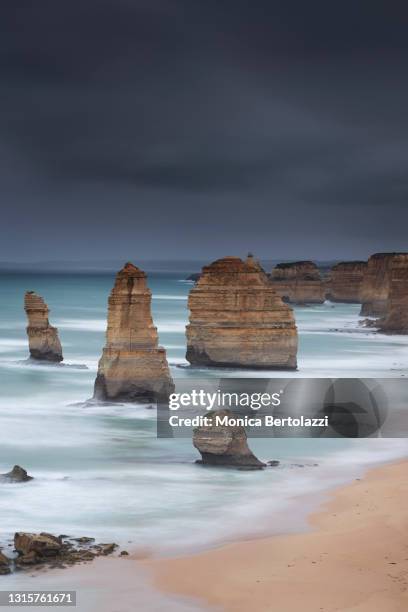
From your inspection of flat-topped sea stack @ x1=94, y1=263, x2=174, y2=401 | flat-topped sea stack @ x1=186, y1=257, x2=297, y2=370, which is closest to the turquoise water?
flat-topped sea stack @ x1=94, y1=263, x2=174, y2=401

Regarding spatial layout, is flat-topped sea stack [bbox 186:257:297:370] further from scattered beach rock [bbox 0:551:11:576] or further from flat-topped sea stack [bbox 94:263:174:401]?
scattered beach rock [bbox 0:551:11:576]

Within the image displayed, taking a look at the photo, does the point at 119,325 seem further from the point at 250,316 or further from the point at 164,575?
the point at 164,575

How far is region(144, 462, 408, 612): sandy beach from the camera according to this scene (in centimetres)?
2066

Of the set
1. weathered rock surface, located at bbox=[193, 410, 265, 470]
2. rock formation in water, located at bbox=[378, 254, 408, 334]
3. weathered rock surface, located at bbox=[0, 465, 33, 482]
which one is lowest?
weathered rock surface, located at bbox=[0, 465, 33, 482]

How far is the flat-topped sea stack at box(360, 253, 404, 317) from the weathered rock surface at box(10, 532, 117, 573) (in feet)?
317

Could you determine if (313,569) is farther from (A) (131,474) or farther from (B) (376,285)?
(B) (376,285)

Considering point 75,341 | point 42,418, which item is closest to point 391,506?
point 42,418

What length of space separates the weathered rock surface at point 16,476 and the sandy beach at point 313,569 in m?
8.25

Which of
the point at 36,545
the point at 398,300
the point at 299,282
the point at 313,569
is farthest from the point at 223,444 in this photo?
the point at 299,282

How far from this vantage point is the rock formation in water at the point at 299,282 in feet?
503

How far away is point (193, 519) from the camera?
2739 centimetres

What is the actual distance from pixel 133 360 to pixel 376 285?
271ft

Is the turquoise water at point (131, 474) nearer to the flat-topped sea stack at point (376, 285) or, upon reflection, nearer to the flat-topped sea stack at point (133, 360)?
the flat-topped sea stack at point (133, 360)

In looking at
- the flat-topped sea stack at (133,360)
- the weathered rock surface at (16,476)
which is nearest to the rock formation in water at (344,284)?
the flat-topped sea stack at (133,360)
